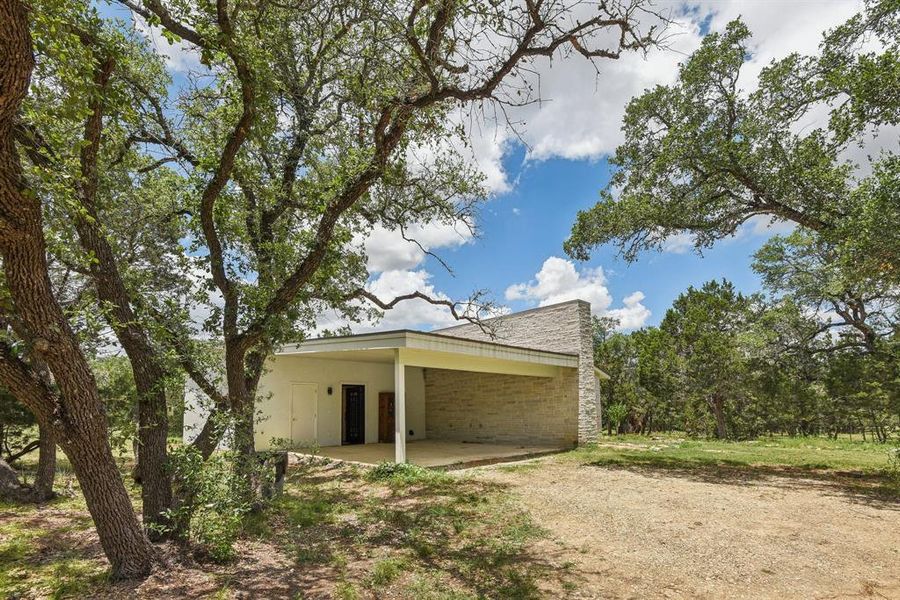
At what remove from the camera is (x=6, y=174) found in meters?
2.94

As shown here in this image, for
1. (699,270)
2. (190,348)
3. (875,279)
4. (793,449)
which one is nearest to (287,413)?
(190,348)

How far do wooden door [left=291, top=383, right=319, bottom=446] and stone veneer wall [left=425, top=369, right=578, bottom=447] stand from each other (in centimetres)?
470

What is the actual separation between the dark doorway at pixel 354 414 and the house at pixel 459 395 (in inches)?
1.2

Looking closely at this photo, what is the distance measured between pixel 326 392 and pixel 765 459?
447 inches

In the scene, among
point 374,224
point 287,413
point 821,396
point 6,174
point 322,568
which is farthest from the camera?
point 821,396

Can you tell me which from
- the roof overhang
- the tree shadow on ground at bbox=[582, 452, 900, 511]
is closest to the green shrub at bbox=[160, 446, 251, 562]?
the roof overhang

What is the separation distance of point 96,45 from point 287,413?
34.6ft

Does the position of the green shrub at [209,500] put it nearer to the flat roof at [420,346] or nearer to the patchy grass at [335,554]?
the patchy grass at [335,554]

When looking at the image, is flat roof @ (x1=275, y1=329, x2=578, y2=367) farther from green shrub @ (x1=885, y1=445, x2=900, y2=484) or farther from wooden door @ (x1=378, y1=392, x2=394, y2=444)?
green shrub @ (x1=885, y1=445, x2=900, y2=484)

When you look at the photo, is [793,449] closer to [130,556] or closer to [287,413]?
[287,413]

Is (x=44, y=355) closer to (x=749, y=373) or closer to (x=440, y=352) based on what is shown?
(x=440, y=352)

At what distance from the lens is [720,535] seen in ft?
17.2

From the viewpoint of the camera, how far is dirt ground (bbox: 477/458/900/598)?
155 inches

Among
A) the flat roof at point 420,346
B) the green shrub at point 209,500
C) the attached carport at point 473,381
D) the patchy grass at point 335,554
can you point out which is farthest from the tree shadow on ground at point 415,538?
the flat roof at point 420,346
